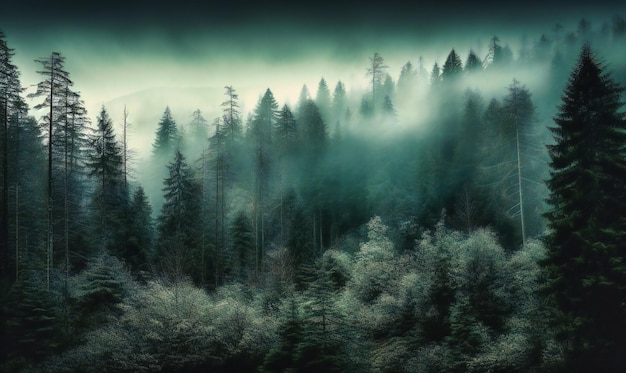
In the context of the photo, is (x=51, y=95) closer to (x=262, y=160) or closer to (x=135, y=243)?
(x=135, y=243)

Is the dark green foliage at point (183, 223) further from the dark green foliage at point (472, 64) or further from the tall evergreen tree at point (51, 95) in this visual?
the dark green foliage at point (472, 64)

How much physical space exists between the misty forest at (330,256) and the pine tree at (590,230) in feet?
0.30

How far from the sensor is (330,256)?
43750mm

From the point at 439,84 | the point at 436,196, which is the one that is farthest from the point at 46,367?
the point at 439,84

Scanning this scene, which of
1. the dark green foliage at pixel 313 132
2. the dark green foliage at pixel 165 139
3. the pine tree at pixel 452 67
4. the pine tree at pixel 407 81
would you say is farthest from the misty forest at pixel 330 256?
the pine tree at pixel 407 81

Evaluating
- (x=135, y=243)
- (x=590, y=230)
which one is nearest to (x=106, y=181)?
(x=135, y=243)

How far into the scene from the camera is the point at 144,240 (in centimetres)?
4325

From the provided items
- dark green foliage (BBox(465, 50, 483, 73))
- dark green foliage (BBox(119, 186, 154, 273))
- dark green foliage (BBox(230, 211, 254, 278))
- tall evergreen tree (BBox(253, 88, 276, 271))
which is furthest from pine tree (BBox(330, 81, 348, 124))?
dark green foliage (BBox(119, 186, 154, 273))

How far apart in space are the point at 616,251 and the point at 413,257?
1854 cm

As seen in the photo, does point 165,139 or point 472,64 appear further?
point 472,64

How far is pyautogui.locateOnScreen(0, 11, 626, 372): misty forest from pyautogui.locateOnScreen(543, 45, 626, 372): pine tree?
9cm

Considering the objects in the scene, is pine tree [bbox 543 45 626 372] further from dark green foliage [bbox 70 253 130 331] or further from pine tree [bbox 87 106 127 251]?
pine tree [bbox 87 106 127 251]

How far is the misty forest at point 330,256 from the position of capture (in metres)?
22.3

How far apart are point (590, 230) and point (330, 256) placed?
2654cm
